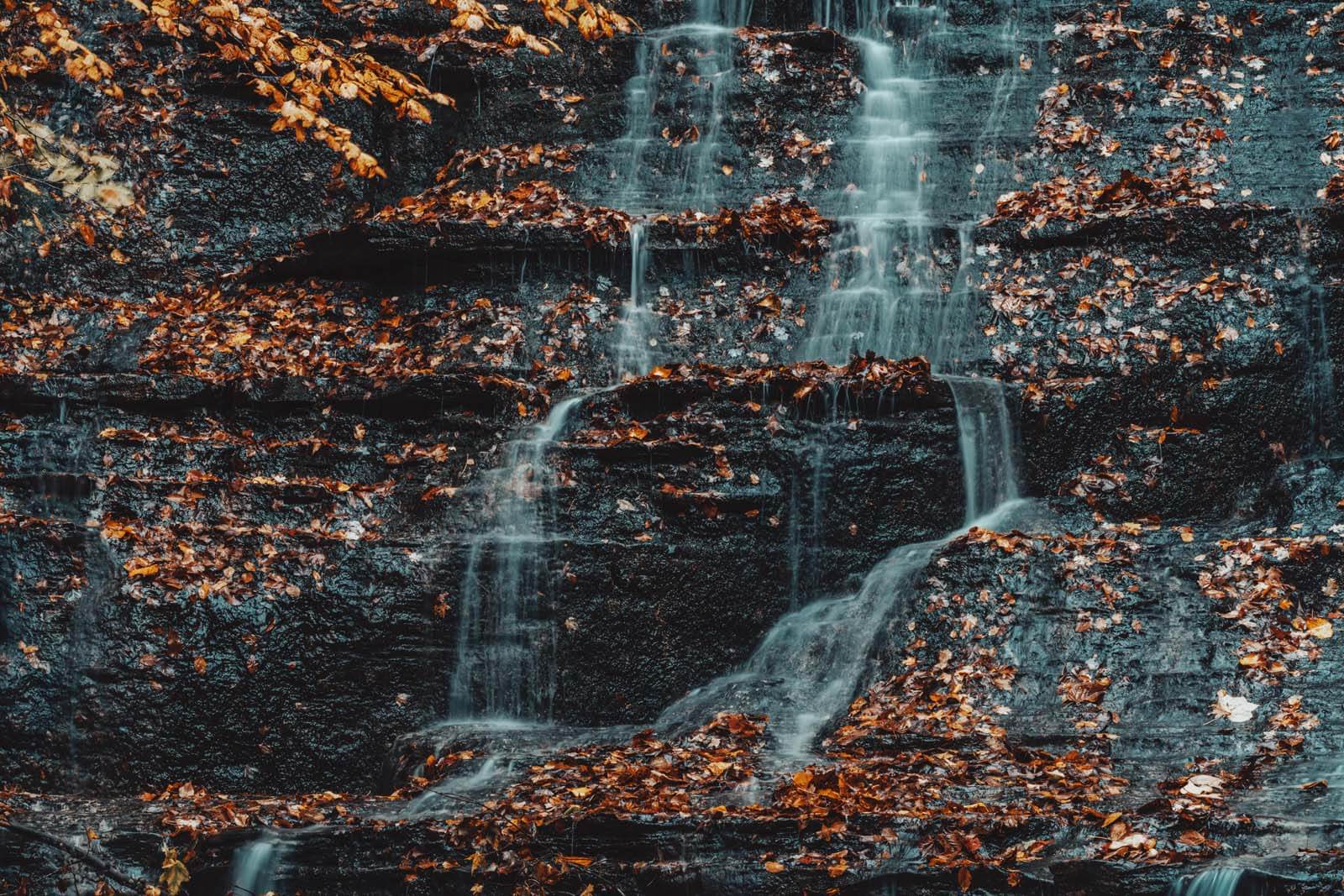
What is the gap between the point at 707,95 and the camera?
445 inches

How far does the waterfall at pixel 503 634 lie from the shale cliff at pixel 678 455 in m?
0.02

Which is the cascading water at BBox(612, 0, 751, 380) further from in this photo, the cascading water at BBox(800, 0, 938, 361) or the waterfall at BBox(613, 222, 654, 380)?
the cascading water at BBox(800, 0, 938, 361)

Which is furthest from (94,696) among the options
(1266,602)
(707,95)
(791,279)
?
(707,95)

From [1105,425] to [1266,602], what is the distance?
202cm

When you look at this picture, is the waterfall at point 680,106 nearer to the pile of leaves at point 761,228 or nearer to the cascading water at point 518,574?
the pile of leaves at point 761,228

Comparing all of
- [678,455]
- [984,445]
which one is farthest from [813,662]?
[984,445]

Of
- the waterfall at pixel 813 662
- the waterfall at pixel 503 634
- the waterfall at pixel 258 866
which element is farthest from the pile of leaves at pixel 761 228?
the waterfall at pixel 258 866

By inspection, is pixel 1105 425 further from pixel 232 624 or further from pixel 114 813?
pixel 114 813

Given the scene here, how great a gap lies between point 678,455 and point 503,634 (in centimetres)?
151

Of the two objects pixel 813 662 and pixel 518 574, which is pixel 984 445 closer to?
pixel 813 662

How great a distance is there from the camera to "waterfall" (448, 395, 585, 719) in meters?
6.98

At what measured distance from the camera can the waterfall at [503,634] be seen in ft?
22.9

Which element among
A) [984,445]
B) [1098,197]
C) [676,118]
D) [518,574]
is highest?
[676,118]

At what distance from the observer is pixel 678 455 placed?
7383 millimetres
